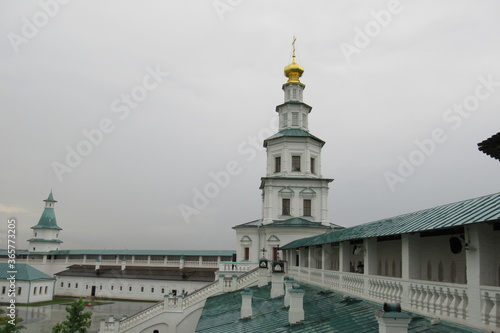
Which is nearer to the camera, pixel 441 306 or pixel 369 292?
pixel 441 306

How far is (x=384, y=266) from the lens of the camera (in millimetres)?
14625

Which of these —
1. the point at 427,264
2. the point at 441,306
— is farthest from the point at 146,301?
the point at 441,306

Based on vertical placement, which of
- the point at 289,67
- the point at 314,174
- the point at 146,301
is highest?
the point at 289,67

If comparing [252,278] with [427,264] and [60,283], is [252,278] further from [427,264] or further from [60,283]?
[60,283]

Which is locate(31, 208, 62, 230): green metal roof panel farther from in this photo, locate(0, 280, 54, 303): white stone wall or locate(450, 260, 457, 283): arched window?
locate(450, 260, 457, 283): arched window

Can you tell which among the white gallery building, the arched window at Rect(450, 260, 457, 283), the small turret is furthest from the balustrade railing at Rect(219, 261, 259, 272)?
the small turret

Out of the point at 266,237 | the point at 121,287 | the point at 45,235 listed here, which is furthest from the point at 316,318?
the point at 45,235

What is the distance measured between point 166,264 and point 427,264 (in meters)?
41.9

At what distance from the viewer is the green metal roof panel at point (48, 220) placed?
67938mm

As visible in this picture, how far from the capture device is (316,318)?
10.5 m

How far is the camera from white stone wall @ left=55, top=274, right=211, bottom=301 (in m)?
45.3

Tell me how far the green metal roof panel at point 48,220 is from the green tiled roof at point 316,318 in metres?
59.9

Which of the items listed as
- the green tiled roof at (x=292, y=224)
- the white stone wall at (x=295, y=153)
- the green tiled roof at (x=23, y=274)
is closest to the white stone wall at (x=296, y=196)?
the green tiled roof at (x=292, y=224)

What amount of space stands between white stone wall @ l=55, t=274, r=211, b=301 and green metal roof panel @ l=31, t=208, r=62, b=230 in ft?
60.2
